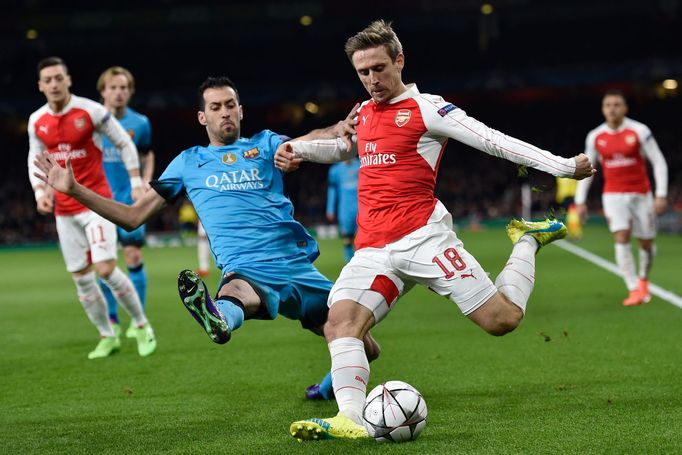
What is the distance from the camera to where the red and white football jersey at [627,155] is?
415 inches

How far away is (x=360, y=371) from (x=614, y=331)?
428 centimetres

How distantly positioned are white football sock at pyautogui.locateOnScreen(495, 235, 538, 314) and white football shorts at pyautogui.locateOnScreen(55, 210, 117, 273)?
3.74m

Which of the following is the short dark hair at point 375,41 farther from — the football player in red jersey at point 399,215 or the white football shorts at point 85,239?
the white football shorts at point 85,239

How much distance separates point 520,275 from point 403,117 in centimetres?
106

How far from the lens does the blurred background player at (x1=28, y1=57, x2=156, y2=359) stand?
783 centimetres

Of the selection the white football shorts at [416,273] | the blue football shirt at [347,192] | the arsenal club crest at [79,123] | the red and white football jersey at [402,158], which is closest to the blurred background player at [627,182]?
the blue football shirt at [347,192]

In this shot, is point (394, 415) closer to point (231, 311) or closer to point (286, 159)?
point (231, 311)

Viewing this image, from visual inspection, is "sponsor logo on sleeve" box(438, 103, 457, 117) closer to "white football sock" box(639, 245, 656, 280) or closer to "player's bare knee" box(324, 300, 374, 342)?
"player's bare knee" box(324, 300, 374, 342)

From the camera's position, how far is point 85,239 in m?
8.03

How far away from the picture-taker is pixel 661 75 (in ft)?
109

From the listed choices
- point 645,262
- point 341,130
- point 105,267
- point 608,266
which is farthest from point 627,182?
point 341,130

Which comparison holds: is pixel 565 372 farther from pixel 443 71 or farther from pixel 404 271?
pixel 443 71

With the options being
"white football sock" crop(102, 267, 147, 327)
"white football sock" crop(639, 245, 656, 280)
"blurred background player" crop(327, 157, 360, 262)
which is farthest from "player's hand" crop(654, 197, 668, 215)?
"white football sock" crop(102, 267, 147, 327)

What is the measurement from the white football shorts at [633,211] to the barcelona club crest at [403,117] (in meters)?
6.28
